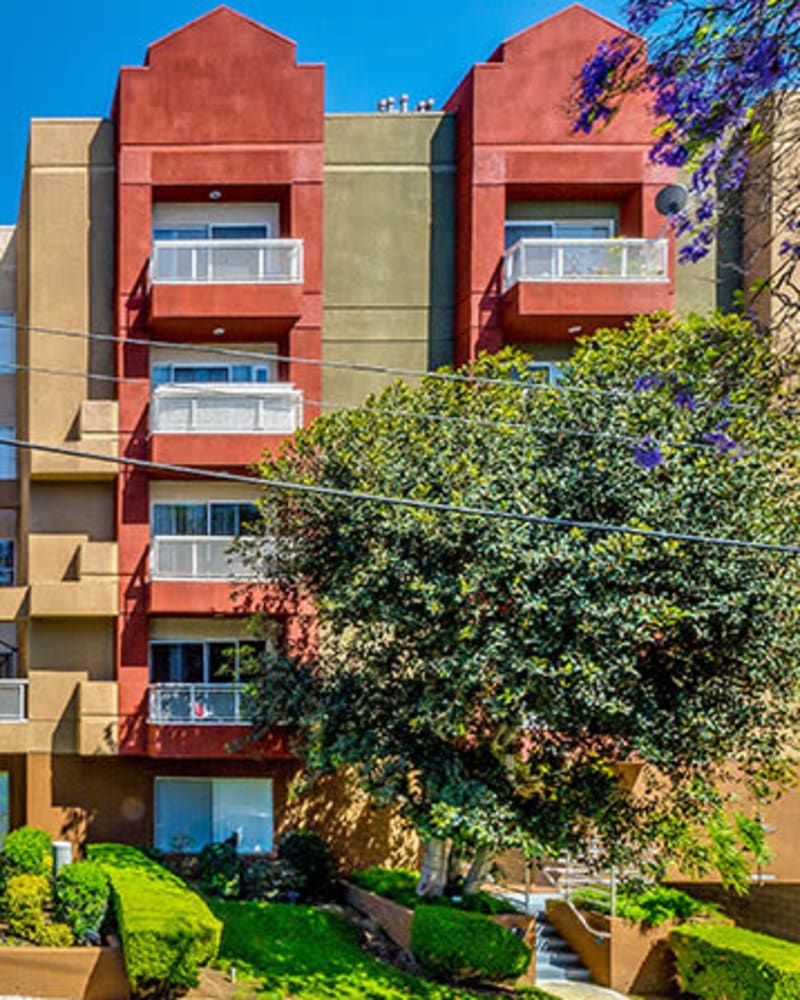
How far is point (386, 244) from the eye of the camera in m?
20.6

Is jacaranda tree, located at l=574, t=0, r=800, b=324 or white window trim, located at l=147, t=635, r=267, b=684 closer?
jacaranda tree, located at l=574, t=0, r=800, b=324

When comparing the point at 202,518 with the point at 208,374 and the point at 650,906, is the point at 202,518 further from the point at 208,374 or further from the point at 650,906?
the point at 650,906

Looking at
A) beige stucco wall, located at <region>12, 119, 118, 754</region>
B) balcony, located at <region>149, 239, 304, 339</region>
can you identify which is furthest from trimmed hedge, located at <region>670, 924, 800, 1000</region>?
balcony, located at <region>149, 239, 304, 339</region>

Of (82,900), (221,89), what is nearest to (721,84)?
(82,900)

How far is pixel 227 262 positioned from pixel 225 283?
57 cm

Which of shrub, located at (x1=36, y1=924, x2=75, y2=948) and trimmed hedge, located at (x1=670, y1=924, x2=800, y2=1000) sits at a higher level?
shrub, located at (x1=36, y1=924, x2=75, y2=948)

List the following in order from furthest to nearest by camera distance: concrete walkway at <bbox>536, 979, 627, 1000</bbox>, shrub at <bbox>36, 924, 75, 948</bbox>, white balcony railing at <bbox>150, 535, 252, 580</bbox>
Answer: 1. white balcony railing at <bbox>150, 535, 252, 580</bbox>
2. concrete walkway at <bbox>536, 979, 627, 1000</bbox>
3. shrub at <bbox>36, 924, 75, 948</bbox>

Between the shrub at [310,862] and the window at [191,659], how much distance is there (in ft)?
10.6

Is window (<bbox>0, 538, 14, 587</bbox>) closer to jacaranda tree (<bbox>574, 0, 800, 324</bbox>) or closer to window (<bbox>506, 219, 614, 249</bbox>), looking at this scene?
window (<bbox>506, 219, 614, 249</bbox>)

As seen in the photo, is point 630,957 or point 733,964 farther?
point 630,957

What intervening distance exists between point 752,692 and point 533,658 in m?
3.15

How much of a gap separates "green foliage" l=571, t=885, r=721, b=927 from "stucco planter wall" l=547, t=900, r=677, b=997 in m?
0.13

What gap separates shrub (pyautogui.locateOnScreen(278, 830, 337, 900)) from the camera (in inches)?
698

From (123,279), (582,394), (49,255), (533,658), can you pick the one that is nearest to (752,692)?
(533,658)
